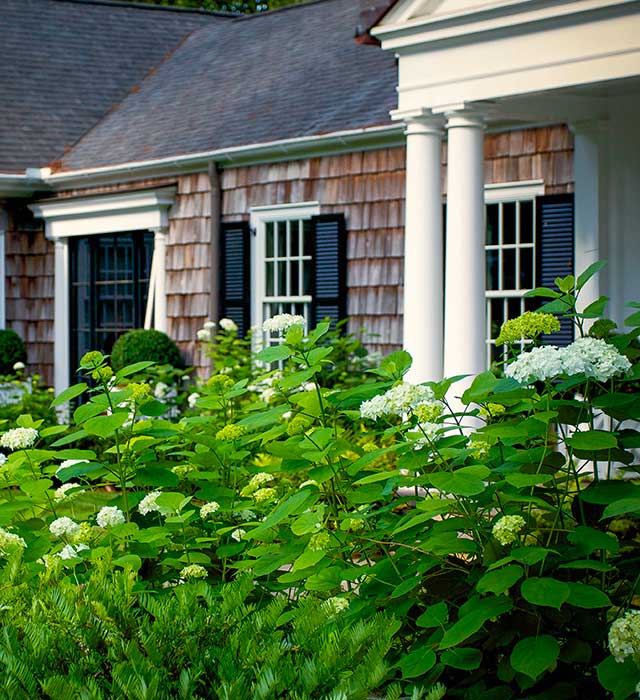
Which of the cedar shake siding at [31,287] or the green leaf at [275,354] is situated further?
the cedar shake siding at [31,287]

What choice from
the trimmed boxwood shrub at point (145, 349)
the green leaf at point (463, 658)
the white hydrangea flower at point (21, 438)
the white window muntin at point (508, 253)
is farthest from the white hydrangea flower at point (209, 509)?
the trimmed boxwood shrub at point (145, 349)

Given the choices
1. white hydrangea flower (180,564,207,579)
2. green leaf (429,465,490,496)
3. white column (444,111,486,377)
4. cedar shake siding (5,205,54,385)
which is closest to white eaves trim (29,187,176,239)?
cedar shake siding (5,205,54,385)

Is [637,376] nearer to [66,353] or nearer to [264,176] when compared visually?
[264,176]

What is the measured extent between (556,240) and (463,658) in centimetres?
708

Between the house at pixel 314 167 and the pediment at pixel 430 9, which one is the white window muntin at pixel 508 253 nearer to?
the house at pixel 314 167

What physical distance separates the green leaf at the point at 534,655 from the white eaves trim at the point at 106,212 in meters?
11.5

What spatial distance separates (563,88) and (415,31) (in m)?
1.34

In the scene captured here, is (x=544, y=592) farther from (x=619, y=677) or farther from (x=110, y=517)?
(x=110, y=517)

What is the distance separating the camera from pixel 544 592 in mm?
2936

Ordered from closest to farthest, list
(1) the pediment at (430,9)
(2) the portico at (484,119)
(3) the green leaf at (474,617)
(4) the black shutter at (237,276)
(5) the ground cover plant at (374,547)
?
(5) the ground cover plant at (374,547) < (3) the green leaf at (474,617) < (2) the portico at (484,119) < (1) the pediment at (430,9) < (4) the black shutter at (237,276)

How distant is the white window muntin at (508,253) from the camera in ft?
34.1

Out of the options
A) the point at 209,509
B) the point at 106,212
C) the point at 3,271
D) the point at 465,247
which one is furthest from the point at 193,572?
the point at 3,271

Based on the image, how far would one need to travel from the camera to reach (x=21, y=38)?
17.8 meters

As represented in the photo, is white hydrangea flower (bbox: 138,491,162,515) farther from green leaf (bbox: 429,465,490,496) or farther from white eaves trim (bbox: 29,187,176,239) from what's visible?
white eaves trim (bbox: 29,187,176,239)
